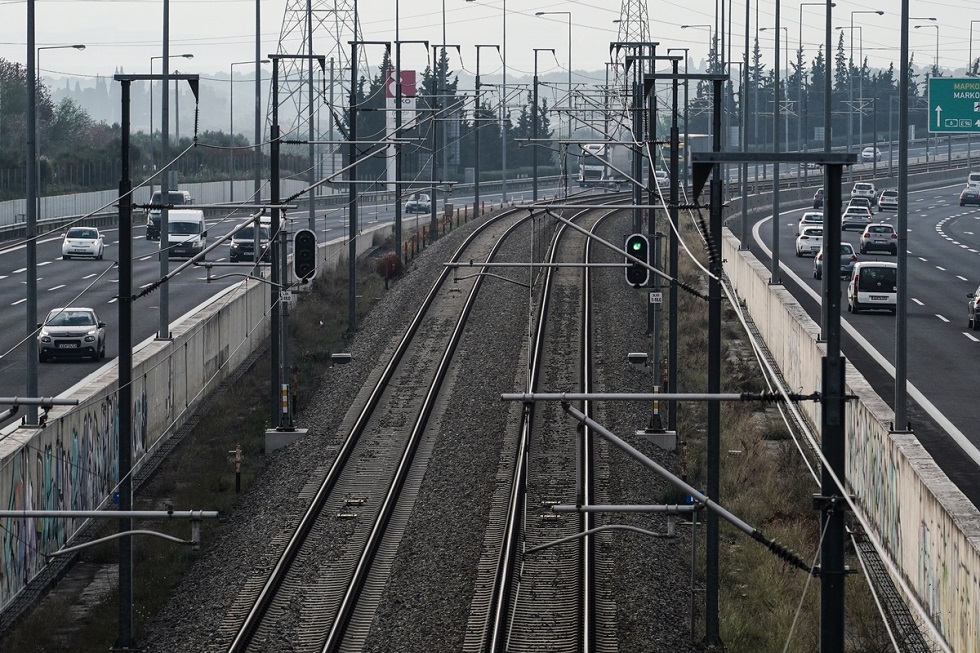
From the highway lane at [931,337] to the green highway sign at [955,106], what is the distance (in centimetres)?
594

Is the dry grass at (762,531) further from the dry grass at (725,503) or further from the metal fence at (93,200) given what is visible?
the metal fence at (93,200)

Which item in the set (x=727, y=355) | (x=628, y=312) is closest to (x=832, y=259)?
(x=727, y=355)

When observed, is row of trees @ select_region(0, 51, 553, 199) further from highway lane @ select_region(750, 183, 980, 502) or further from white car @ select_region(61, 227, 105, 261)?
highway lane @ select_region(750, 183, 980, 502)

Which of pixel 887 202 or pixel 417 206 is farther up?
pixel 887 202

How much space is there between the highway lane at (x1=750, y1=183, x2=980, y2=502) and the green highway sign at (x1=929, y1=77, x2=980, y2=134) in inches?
234

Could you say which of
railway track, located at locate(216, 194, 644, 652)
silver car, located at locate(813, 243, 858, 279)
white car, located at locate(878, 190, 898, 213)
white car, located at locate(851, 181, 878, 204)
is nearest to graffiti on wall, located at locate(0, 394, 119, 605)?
railway track, located at locate(216, 194, 644, 652)

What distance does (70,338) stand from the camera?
37656mm

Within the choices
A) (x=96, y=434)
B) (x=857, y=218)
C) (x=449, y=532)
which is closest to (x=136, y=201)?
(x=857, y=218)

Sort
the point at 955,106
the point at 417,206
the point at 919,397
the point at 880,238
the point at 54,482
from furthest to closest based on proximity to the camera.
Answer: the point at 417,206 → the point at 880,238 → the point at 955,106 → the point at 919,397 → the point at 54,482

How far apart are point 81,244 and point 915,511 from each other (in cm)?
5377

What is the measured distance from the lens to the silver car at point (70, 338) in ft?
124

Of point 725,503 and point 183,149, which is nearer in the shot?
point 725,503

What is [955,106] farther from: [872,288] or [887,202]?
[887,202]

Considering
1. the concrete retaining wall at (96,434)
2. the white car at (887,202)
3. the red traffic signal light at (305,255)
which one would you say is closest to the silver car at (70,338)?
the concrete retaining wall at (96,434)
